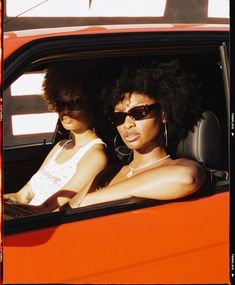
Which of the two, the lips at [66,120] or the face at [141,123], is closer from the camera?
the face at [141,123]

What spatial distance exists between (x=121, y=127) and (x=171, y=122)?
0.21m

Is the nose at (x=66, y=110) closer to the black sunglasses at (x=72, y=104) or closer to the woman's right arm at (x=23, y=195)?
the black sunglasses at (x=72, y=104)

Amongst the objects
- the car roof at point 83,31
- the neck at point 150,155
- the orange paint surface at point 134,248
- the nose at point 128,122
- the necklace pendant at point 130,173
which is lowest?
the orange paint surface at point 134,248

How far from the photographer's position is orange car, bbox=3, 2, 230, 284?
7.14 ft

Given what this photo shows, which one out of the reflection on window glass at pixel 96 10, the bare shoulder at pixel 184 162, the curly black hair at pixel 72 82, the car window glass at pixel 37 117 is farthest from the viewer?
the reflection on window glass at pixel 96 10

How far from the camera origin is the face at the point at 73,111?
2.85 metres

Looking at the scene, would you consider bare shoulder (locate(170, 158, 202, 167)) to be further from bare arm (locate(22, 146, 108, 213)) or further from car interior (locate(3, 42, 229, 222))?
bare arm (locate(22, 146, 108, 213))

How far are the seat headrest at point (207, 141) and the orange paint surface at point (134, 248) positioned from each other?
0.78ft

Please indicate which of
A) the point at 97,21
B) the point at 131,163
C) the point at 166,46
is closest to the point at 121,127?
the point at 131,163

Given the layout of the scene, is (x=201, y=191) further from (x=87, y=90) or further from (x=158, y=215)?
(x=87, y=90)

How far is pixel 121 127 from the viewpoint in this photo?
273 cm

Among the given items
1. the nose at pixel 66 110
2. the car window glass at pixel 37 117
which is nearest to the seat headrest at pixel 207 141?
the nose at pixel 66 110

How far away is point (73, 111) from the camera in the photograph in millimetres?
2881

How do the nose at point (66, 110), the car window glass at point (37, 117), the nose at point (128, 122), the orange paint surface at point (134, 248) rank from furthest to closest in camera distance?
the car window glass at point (37, 117)
the nose at point (66, 110)
the nose at point (128, 122)
the orange paint surface at point (134, 248)
